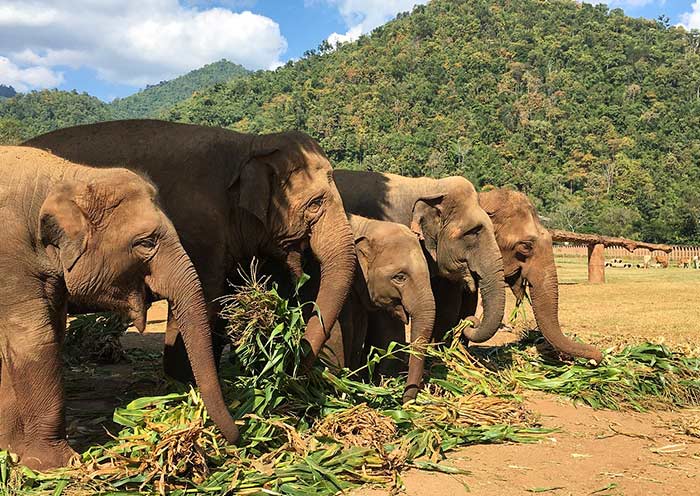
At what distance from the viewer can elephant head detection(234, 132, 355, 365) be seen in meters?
5.82

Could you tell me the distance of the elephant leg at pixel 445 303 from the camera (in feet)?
26.0

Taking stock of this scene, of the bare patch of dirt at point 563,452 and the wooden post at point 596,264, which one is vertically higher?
the wooden post at point 596,264

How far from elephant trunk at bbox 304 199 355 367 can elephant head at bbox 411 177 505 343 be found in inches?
74.6

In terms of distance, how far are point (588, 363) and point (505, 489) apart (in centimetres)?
348

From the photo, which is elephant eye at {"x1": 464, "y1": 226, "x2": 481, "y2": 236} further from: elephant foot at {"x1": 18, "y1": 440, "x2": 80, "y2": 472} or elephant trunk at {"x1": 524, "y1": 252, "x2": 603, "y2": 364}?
elephant foot at {"x1": 18, "y1": 440, "x2": 80, "y2": 472}

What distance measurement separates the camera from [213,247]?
5.67 meters

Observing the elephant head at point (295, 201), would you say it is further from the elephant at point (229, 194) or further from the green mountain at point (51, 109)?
the green mountain at point (51, 109)

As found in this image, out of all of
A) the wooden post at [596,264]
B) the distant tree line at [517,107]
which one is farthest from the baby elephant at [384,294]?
the distant tree line at [517,107]

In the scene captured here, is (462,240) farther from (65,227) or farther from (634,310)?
(634,310)

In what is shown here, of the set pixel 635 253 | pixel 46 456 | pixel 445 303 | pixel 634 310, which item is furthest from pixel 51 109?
pixel 46 456

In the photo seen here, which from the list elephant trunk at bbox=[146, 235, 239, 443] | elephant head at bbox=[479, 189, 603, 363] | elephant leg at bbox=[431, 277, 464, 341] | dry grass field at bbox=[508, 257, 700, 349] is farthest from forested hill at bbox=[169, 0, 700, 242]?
elephant trunk at bbox=[146, 235, 239, 443]

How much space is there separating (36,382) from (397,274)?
10.8 ft

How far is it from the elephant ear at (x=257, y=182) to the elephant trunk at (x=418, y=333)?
5.21ft

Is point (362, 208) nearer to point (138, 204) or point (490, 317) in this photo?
point (490, 317)
